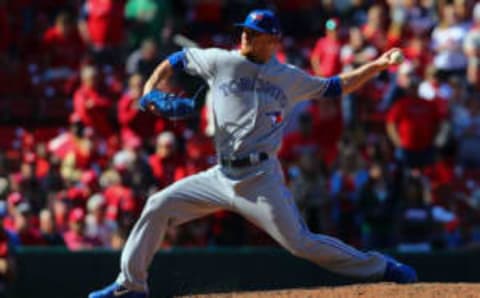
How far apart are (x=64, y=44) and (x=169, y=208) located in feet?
21.0

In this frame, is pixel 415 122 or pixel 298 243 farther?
pixel 415 122

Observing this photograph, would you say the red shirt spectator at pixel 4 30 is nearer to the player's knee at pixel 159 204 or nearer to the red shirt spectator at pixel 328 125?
the red shirt spectator at pixel 328 125

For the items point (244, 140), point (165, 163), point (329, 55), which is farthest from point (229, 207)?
point (329, 55)

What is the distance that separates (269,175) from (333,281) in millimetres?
3324

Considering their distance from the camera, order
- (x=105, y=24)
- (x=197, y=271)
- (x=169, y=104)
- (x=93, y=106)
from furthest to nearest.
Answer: (x=105, y=24)
(x=93, y=106)
(x=197, y=271)
(x=169, y=104)

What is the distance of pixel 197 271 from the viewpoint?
1055cm

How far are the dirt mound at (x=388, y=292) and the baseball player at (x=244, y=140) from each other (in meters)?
0.51

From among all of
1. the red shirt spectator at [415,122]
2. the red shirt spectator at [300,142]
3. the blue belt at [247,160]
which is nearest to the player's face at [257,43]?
the blue belt at [247,160]

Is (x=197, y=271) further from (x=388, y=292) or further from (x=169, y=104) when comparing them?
(x=169, y=104)

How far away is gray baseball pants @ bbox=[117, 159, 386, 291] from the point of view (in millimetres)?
7641

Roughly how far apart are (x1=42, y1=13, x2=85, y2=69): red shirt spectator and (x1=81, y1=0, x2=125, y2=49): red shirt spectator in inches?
7.2

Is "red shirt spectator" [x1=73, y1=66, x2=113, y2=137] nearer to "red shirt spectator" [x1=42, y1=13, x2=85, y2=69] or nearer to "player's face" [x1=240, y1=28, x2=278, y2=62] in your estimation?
"red shirt spectator" [x1=42, y1=13, x2=85, y2=69]

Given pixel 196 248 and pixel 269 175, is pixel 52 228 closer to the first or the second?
pixel 196 248

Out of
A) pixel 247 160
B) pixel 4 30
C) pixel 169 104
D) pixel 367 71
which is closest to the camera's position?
pixel 169 104
